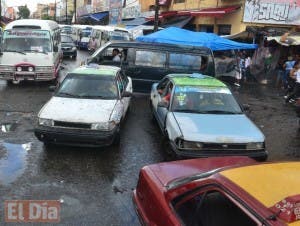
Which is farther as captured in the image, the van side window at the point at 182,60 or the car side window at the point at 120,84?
the van side window at the point at 182,60

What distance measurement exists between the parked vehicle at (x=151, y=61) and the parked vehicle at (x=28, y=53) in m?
2.32

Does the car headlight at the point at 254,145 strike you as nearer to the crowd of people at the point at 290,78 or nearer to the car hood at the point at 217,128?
the car hood at the point at 217,128

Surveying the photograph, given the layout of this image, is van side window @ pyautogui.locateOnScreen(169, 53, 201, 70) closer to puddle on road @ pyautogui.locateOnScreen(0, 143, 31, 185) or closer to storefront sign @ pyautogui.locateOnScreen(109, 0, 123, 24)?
puddle on road @ pyautogui.locateOnScreen(0, 143, 31, 185)

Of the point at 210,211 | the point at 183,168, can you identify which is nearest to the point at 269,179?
the point at 210,211

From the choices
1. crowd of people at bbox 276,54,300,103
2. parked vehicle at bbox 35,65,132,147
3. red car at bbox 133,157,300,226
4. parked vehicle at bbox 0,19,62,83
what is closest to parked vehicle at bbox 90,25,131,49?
crowd of people at bbox 276,54,300,103

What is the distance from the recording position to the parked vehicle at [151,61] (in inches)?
591

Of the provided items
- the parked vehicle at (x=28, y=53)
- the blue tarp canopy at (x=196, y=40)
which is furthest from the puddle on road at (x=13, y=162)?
the blue tarp canopy at (x=196, y=40)

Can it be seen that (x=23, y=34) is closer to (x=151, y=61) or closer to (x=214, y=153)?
(x=151, y=61)

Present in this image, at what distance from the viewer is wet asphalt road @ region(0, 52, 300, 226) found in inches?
253

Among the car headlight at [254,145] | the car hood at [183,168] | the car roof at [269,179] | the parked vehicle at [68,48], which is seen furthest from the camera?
the parked vehicle at [68,48]

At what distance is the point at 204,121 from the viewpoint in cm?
843

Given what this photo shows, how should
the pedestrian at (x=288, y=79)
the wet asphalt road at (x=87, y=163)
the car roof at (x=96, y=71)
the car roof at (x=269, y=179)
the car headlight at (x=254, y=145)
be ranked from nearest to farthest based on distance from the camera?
1. the car roof at (x=269, y=179)
2. the wet asphalt road at (x=87, y=163)
3. the car headlight at (x=254, y=145)
4. the car roof at (x=96, y=71)
5. the pedestrian at (x=288, y=79)

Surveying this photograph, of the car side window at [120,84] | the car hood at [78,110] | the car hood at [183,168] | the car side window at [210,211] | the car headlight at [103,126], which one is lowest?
the car headlight at [103,126]

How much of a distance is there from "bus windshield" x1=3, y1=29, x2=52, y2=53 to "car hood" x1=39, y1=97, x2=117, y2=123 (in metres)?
7.87
